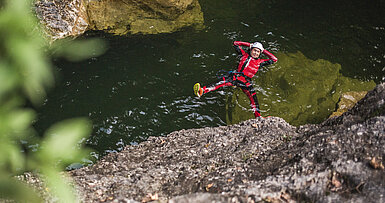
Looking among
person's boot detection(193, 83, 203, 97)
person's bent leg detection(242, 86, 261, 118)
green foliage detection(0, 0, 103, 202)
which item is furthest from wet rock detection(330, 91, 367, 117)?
green foliage detection(0, 0, 103, 202)

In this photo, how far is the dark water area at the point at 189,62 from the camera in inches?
257

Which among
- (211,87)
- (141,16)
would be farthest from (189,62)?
(141,16)

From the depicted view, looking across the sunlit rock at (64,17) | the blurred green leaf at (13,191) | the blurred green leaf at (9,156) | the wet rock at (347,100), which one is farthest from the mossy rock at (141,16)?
the blurred green leaf at (13,191)

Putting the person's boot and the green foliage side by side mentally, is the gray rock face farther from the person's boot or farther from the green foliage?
the green foliage

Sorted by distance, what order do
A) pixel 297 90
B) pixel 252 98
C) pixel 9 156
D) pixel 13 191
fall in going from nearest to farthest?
pixel 13 191, pixel 9 156, pixel 252 98, pixel 297 90

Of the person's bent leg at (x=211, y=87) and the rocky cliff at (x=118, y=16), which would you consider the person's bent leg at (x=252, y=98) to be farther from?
the rocky cliff at (x=118, y=16)

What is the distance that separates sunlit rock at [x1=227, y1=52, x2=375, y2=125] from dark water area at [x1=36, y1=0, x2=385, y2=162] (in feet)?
1.30

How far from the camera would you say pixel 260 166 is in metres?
4.02

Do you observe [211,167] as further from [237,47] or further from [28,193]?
[237,47]

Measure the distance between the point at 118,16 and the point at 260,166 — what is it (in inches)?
285

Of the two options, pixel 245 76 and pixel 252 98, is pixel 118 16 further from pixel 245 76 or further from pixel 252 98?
pixel 252 98

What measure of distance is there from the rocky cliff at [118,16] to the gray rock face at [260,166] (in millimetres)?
5032

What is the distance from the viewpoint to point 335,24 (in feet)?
34.8

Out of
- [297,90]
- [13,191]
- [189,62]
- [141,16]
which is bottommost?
[297,90]
